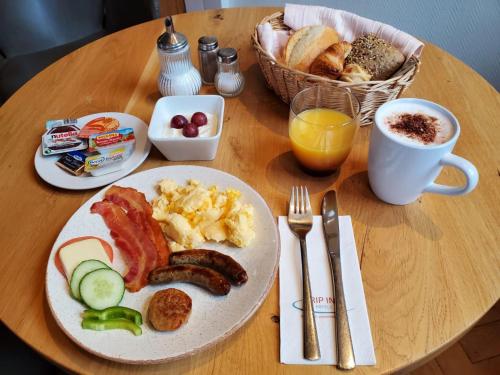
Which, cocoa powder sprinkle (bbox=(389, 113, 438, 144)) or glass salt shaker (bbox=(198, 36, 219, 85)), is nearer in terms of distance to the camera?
cocoa powder sprinkle (bbox=(389, 113, 438, 144))

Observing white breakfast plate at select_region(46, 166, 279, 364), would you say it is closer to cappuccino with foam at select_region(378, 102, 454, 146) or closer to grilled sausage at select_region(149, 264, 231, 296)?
grilled sausage at select_region(149, 264, 231, 296)

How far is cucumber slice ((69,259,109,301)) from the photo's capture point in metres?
0.86

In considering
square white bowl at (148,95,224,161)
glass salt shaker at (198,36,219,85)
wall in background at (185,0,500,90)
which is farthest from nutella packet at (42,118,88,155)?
wall in background at (185,0,500,90)

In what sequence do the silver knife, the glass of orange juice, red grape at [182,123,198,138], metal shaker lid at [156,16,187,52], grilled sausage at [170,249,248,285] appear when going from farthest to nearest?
metal shaker lid at [156,16,187,52] < red grape at [182,123,198,138] < the glass of orange juice < grilled sausage at [170,249,248,285] < the silver knife

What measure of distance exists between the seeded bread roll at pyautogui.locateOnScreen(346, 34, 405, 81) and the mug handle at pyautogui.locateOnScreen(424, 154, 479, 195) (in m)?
0.44

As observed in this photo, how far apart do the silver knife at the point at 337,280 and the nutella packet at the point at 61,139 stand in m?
0.75

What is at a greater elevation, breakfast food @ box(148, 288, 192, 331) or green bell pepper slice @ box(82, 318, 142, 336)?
breakfast food @ box(148, 288, 192, 331)

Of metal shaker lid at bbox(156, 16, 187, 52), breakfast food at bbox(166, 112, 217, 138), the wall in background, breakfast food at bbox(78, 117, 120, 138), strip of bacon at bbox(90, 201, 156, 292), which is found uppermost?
metal shaker lid at bbox(156, 16, 187, 52)

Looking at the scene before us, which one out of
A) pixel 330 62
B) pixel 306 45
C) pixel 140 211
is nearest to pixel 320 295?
pixel 140 211

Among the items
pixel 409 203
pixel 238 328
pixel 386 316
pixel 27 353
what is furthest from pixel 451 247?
pixel 27 353

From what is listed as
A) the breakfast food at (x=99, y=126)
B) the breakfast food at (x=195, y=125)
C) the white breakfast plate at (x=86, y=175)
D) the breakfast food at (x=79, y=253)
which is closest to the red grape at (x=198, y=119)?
the breakfast food at (x=195, y=125)

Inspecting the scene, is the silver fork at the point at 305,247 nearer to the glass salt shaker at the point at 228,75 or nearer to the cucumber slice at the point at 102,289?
the cucumber slice at the point at 102,289

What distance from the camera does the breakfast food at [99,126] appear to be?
1254 mm

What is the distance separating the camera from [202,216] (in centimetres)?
99
